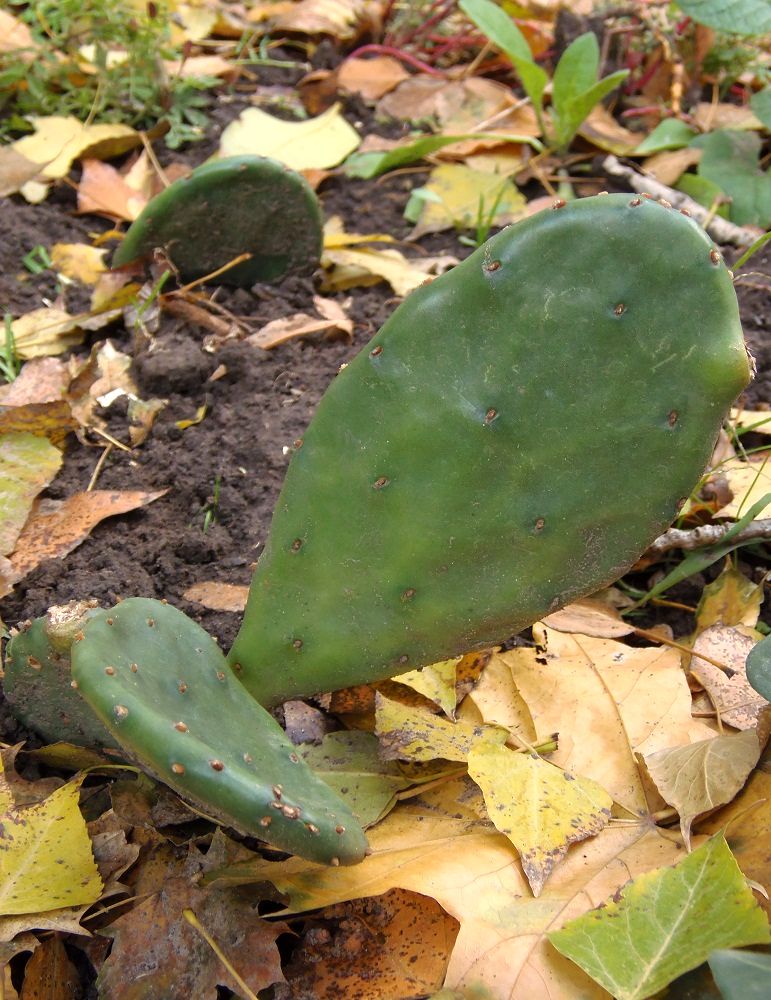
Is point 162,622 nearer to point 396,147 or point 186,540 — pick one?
point 186,540

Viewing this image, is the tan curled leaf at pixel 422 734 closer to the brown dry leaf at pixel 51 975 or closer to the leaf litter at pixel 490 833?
the leaf litter at pixel 490 833

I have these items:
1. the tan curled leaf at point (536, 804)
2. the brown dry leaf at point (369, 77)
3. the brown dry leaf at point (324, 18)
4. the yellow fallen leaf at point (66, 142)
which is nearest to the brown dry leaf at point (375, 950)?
the tan curled leaf at point (536, 804)

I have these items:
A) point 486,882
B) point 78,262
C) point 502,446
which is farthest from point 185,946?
point 78,262

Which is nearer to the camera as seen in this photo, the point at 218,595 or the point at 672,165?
the point at 218,595

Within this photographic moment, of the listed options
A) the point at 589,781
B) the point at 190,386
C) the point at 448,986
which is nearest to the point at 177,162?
the point at 190,386

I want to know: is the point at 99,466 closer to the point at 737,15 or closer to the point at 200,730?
the point at 200,730

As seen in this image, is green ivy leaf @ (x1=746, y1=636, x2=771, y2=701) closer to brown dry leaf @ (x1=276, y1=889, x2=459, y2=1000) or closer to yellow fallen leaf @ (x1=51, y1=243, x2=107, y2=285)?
brown dry leaf @ (x1=276, y1=889, x2=459, y2=1000)
